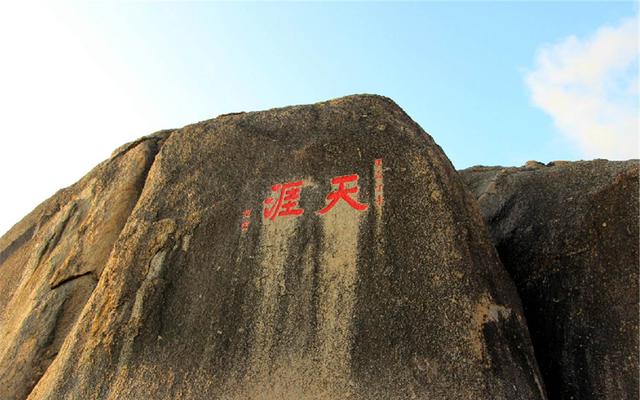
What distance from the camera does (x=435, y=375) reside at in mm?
5555

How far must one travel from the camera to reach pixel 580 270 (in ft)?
21.1

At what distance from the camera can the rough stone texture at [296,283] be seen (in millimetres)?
5766

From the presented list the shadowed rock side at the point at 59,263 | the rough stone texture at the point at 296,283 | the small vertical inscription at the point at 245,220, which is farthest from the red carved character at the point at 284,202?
the shadowed rock side at the point at 59,263

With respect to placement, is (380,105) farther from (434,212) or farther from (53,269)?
(53,269)

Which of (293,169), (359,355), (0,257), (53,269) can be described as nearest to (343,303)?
(359,355)

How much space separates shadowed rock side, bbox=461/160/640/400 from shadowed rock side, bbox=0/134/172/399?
5110 millimetres

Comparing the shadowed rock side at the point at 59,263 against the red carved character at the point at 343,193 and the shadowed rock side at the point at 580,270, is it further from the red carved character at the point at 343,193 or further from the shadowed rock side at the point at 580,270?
the shadowed rock side at the point at 580,270

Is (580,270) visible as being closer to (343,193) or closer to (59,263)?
(343,193)

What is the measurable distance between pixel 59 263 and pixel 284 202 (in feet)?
12.1

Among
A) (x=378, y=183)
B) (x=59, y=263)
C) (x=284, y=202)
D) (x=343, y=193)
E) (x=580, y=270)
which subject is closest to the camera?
(x=580, y=270)

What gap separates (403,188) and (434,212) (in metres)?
0.46

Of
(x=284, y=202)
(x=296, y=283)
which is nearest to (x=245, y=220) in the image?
(x=284, y=202)

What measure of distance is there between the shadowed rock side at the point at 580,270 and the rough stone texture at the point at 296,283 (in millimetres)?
597

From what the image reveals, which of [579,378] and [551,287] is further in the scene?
[551,287]
